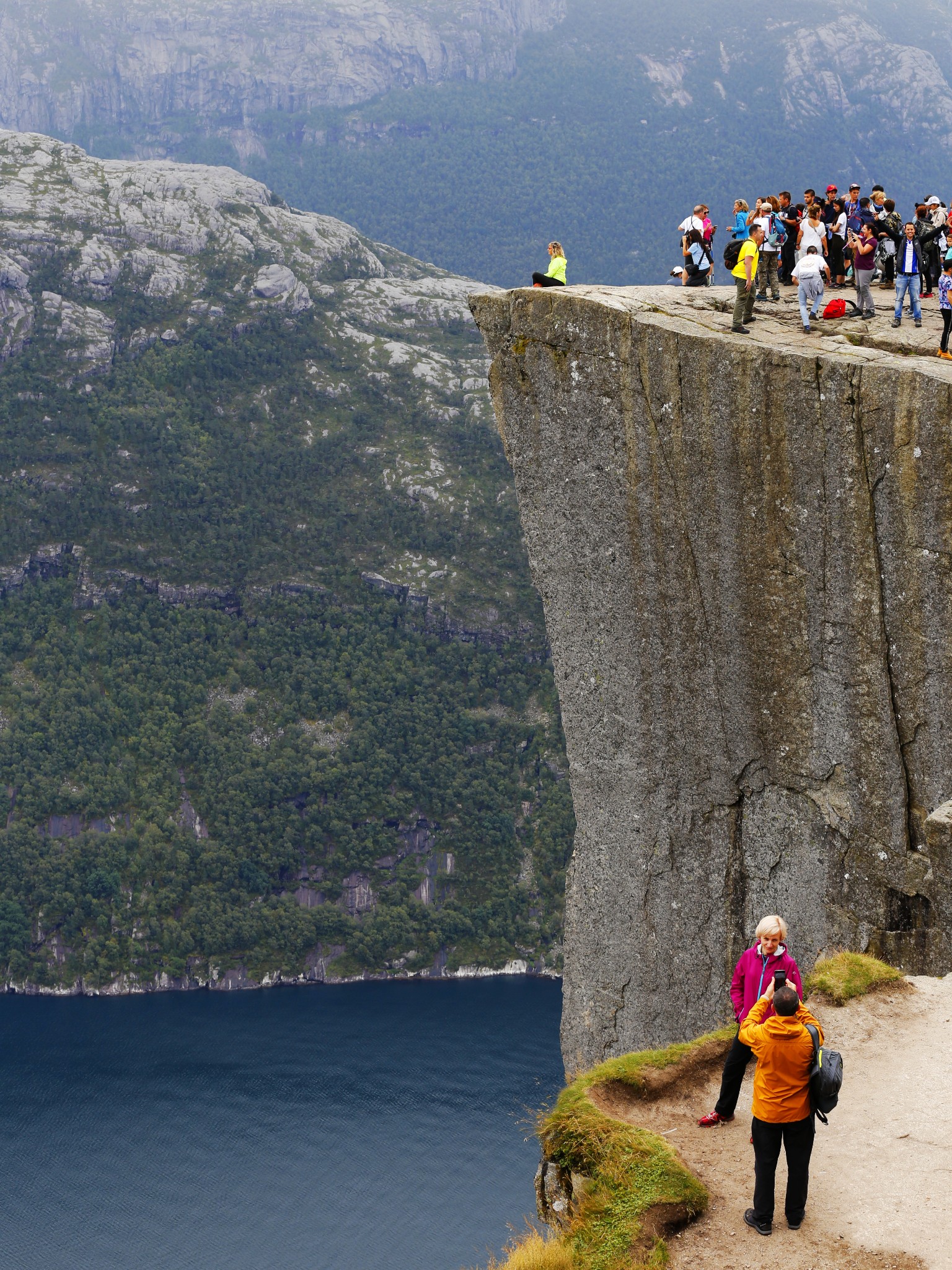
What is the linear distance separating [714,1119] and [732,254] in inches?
464

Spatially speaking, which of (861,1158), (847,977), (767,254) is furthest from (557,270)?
(861,1158)

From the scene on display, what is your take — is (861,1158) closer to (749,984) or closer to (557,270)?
(749,984)

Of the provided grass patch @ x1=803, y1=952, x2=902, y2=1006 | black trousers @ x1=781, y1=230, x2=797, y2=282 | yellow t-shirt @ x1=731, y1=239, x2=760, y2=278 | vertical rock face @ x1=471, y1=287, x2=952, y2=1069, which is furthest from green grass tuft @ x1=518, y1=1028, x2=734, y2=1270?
black trousers @ x1=781, y1=230, x2=797, y2=282

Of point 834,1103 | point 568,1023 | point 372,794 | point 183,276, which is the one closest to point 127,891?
point 372,794

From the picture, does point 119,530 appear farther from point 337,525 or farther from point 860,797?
Answer: point 860,797

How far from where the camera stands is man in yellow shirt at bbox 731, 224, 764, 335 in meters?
16.1

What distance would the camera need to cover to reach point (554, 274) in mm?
18531

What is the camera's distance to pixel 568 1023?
18.1 meters

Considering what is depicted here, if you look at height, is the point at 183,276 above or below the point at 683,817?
above

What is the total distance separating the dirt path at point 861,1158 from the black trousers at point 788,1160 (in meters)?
0.19

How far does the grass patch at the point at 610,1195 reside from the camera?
8906 millimetres

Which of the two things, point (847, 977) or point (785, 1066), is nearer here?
point (785, 1066)

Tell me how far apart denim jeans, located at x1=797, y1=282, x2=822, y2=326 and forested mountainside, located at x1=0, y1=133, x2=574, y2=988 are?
122 meters

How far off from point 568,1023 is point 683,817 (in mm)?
3580
